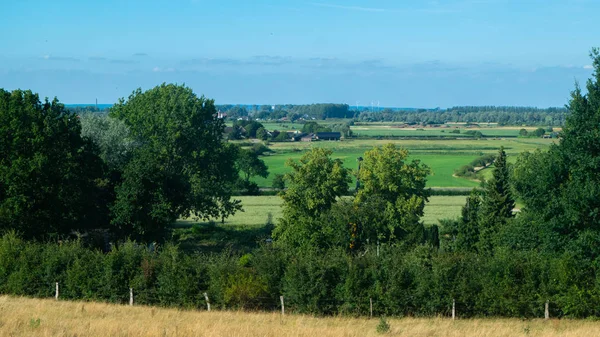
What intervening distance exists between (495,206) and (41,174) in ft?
91.4

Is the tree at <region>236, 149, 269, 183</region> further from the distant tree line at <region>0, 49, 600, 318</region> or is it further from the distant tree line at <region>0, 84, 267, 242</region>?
the distant tree line at <region>0, 84, 267, 242</region>

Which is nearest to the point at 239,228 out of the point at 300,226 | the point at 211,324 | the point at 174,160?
the point at 174,160

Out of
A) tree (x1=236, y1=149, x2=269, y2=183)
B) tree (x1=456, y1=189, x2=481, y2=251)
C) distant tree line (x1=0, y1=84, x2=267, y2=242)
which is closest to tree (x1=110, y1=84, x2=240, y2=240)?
distant tree line (x1=0, y1=84, x2=267, y2=242)

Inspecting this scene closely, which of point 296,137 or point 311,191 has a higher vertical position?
point 296,137

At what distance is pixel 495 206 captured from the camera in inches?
1847

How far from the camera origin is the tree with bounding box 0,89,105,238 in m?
38.9

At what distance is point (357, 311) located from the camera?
88.7ft

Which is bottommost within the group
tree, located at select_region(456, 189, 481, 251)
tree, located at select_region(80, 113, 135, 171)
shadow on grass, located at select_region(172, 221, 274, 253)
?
shadow on grass, located at select_region(172, 221, 274, 253)

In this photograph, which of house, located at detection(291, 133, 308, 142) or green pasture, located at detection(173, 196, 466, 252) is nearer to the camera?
green pasture, located at detection(173, 196, 466, 252)

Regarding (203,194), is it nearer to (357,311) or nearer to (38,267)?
(38,267)

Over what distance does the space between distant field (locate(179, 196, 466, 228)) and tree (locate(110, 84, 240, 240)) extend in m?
2.19

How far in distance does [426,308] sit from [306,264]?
4800mm

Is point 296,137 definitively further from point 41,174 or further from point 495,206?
point 41,174

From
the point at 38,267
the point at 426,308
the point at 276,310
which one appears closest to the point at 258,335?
the point at 276,310
